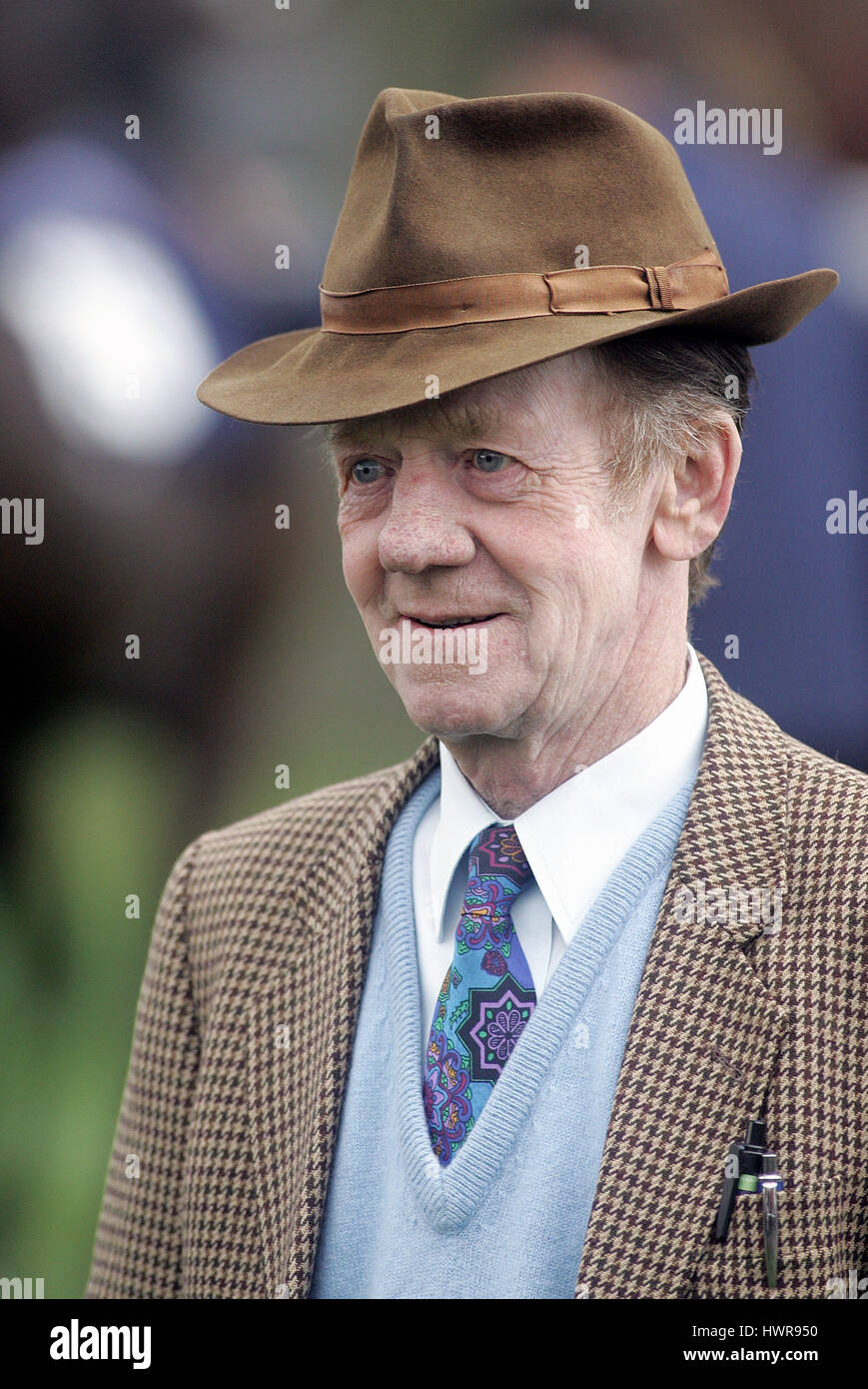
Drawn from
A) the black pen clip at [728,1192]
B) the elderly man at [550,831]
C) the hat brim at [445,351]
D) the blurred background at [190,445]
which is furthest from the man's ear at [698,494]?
the blurred background at [190,445]

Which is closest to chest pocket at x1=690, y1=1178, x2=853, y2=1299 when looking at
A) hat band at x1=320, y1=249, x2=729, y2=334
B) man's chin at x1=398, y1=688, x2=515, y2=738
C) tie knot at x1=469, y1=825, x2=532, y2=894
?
tie knot at x1=469, y1=825, x2=532, y2=894

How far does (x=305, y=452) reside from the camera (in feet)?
8.88

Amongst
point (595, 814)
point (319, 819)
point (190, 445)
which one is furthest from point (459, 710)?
point (190, 445)

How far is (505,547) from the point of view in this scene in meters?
1.32

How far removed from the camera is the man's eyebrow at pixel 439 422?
51.2 inches

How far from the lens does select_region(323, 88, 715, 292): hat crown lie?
1.30m

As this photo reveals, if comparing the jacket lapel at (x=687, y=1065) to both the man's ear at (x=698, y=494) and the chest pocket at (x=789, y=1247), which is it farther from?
the man's ear at (x=698, y=494)

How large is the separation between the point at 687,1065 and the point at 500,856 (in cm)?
32

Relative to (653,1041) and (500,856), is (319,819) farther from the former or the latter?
(653,1041)

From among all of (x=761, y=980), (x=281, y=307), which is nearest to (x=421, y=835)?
(x=761, y=980)

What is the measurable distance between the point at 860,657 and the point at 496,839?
3.65 feet

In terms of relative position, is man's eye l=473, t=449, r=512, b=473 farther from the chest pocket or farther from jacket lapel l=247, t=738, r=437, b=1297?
the chest pocket

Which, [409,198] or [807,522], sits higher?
[409,198]
